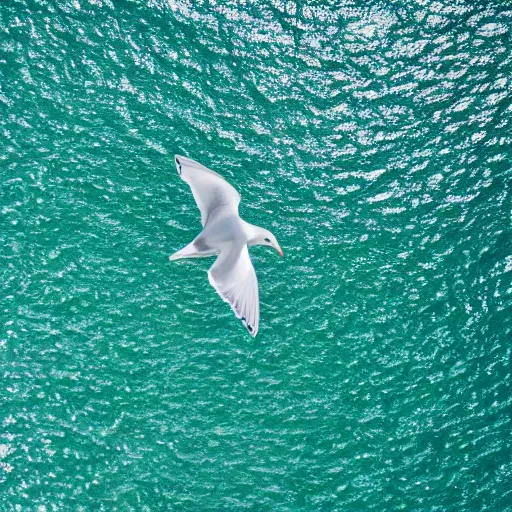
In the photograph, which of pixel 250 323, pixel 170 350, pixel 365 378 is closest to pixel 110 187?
pixel 170 350

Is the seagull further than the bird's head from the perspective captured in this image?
No

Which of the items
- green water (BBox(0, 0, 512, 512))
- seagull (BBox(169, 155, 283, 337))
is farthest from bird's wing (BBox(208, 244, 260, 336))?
green water (BBox(0, 0, 512, 512))

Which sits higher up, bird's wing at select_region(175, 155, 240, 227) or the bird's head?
bird's wing at select_region(175, 155, 240, 227)

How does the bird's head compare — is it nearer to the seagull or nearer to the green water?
the seagull

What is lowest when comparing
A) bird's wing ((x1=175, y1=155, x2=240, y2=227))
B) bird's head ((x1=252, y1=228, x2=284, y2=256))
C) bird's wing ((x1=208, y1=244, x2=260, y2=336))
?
bird's wing ((x1=208, y1=244, x2=260, y2=336))

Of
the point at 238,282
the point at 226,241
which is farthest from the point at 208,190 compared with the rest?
the point at 238,282

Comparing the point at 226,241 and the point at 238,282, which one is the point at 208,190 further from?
the point at 238,282

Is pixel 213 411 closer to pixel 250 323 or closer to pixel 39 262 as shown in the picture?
pixel 250 323

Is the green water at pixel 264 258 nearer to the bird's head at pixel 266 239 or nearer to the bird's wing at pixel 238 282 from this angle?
the bird's head at pixel 266 239
